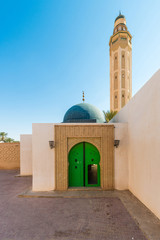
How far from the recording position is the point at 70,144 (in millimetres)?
5438

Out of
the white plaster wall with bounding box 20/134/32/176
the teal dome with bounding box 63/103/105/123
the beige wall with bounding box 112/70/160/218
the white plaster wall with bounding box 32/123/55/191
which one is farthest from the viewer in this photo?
the white plaster wall with bounding box 20/134/32/176

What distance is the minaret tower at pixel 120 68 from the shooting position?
66.6ft

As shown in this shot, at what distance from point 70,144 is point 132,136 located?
113 inches

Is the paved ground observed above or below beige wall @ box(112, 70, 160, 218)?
below

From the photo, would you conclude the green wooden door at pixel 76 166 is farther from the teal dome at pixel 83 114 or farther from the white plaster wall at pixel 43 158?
the teal dome at pixel 83 114

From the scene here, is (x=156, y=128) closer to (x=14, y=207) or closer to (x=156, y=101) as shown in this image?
(x=156, y=101)

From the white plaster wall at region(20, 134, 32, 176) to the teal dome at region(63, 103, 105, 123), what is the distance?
142 inches

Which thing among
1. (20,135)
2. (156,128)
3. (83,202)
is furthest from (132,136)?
(20,135)

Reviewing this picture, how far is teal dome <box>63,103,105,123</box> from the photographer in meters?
8.24

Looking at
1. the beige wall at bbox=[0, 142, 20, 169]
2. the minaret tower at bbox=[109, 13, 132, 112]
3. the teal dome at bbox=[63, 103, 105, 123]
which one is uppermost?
the minaret tower at bbox=[109, 13, 132, 112]

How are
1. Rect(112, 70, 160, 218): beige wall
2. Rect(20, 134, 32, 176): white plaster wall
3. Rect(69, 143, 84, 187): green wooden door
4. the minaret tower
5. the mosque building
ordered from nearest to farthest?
Rect(112, 70, 160, 218): beige wall
the mosque building
Rect(69, 143, 84, 187): green wooden door
Rect(20, 134, 32, 176): white plaster wall
the minaret tower

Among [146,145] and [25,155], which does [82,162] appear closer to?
[146,145]

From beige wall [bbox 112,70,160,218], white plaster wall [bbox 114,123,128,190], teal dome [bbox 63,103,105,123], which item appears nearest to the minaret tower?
teal dome [bbox 63,103,105,123]

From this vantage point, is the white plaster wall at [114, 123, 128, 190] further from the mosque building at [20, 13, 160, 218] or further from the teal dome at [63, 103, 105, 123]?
the teal dome at [63, 103, 105, 123]
